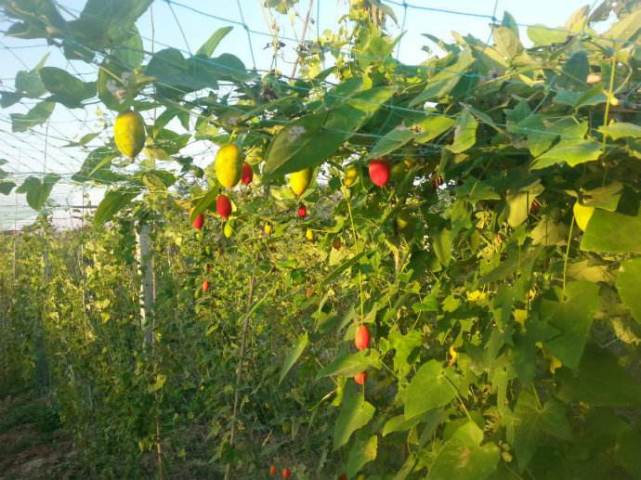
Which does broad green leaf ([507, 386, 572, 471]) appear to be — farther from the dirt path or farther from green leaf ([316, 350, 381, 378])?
the dirt path

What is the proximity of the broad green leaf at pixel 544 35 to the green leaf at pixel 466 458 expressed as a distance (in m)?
0.66

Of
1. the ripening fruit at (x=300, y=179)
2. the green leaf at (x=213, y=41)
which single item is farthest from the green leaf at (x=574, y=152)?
the green leaf at (x=213, y=41)

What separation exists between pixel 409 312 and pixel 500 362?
1.38 ft

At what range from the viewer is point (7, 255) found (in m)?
6.21

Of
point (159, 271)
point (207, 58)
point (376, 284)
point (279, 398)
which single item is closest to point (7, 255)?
point (159, 271)

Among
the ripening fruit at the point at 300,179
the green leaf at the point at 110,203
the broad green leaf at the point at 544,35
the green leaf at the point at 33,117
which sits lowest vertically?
the green leaf at the point at 110,203

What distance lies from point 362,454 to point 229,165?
81cm

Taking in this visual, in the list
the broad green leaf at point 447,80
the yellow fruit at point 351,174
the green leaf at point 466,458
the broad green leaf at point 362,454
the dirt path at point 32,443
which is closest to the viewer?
the broad green leaf at point 447,80

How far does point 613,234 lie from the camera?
913mm

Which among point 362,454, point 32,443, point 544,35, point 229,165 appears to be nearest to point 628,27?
point 544,35

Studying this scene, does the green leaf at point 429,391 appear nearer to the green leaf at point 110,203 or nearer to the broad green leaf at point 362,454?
the broad green leaf at point 362,454

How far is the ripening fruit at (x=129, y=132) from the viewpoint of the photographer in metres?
0.75

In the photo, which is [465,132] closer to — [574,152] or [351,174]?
[574,152]

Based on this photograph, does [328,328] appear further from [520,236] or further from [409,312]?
[520,236]
